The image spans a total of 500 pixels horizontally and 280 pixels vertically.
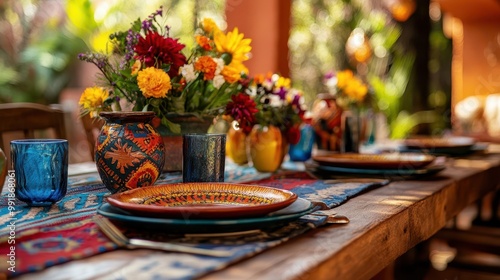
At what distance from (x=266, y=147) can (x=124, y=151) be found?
0.59m

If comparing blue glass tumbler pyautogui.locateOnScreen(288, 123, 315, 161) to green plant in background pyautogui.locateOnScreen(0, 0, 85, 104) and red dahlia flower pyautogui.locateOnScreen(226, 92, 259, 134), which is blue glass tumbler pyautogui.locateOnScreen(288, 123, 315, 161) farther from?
green plant in background pyautogui.locateOnScreen(0, 0, 85, 104)

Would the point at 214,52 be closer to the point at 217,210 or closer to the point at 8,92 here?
the point at 217,210

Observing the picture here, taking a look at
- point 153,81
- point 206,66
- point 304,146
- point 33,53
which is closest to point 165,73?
point 153,81

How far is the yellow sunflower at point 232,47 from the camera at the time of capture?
1429mm

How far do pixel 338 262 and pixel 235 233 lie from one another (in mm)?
139

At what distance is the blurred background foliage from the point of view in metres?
5.14

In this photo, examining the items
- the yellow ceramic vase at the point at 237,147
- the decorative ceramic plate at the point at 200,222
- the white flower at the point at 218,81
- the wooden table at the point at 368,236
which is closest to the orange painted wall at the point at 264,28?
the yellow ceramic vase at the point at 237,147

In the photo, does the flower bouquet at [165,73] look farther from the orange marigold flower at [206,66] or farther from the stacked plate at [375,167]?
the stacked plate at [375,167]

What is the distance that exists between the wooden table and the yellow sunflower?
432 mm

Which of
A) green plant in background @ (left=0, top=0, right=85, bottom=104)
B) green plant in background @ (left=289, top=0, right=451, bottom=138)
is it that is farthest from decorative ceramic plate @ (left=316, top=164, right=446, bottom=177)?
green plant in background @ (left=0, top=0, right=85, bottom=104)

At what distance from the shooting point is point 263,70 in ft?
10.7

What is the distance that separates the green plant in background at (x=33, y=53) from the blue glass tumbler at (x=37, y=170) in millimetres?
4231

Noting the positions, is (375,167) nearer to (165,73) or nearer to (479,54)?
(165,73)

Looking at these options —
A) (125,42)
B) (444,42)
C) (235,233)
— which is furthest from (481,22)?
(235,233)
